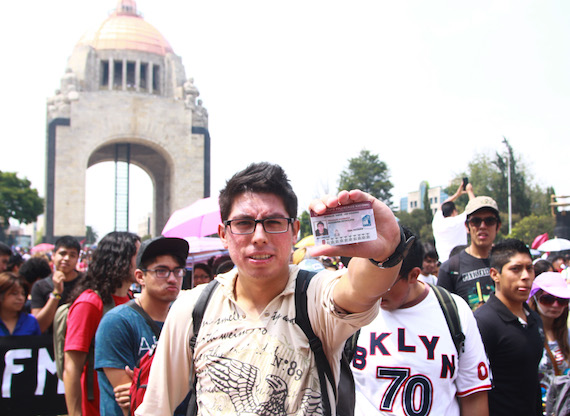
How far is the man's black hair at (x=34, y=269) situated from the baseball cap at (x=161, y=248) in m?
3.85

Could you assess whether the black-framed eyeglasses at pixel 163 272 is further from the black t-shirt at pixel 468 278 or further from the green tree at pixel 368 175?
the green tree at pixel 368 175

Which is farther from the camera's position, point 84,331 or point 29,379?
point 29,379

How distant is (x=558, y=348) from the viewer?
3959 millimetres

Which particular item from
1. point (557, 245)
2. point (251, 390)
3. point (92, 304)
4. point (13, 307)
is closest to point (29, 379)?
point (13, 307)

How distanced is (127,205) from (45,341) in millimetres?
30557

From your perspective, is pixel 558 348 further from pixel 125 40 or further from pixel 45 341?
pixel 125 40

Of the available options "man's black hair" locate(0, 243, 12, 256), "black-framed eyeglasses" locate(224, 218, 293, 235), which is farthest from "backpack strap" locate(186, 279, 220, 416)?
Result: "man's black hair" locate(0, 243, 12, 256)

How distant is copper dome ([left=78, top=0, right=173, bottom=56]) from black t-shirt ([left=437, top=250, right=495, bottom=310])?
120 ft

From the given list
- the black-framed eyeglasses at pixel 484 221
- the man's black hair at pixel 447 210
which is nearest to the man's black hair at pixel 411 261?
the black-framed eyeglasses at pixel 484 221

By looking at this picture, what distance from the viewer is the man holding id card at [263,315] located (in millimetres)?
1501

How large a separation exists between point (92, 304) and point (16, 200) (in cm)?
5107

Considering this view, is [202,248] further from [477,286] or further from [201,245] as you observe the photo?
[477,286]

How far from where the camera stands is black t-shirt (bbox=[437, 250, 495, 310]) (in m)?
3.97

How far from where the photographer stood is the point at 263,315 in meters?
1.77
